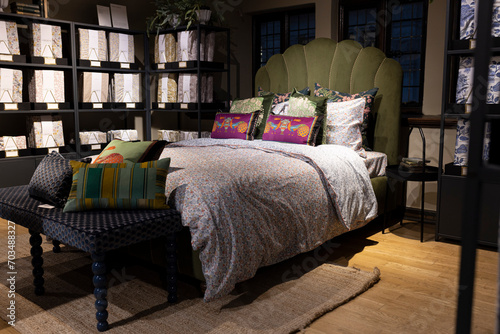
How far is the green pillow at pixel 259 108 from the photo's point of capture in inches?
159

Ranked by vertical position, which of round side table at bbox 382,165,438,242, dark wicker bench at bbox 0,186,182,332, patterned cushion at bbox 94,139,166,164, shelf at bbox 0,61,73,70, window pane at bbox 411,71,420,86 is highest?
shelf at bbox 0,61,73,70

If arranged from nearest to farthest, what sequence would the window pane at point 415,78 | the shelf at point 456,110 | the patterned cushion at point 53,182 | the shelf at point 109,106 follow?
the patterned cushion at point 53,182 < the shelf at point 456,110 < the window pane at point 415,78 < the shelf at point 109,106

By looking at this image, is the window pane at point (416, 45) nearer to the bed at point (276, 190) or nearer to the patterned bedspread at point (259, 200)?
the bed at point (276, 190)

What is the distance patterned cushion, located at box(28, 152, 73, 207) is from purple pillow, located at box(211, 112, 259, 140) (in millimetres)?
1682

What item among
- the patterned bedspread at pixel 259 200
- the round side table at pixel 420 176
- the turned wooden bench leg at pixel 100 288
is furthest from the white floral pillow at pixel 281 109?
the turned wooden bench leg at pixel 100 288

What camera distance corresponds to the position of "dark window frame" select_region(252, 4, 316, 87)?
4910 mm

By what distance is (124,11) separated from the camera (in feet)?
15.4

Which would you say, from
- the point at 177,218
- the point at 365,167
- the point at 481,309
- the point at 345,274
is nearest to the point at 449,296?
the point at 481,309

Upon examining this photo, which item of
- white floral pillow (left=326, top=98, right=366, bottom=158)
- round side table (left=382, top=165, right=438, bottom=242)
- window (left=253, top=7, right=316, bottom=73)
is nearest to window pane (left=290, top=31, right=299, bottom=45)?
window (left=253, top=7, right=316, bottom=73)

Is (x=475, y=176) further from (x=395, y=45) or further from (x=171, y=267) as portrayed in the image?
(x=395, y=45)

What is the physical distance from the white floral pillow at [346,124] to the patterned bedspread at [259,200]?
21cm

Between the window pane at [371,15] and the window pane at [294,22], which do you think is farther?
the window pane at [294,22]

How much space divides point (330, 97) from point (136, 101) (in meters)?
2.08

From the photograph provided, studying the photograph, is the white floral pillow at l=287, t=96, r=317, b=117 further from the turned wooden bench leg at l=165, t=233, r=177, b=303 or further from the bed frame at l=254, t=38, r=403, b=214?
the turned wooden bench leg at l=165, t=233, r=177, b=303
